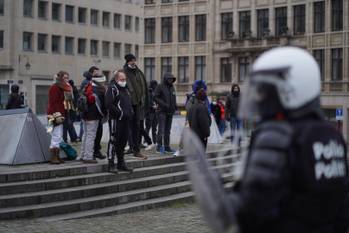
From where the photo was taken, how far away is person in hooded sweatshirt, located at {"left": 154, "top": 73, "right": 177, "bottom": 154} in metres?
16.2

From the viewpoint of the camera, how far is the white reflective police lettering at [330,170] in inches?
142

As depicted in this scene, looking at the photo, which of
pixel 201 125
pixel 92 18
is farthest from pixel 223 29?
pixel 201 125

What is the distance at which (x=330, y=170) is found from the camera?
3721 mm

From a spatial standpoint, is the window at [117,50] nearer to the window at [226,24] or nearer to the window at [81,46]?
the window at [81,46]

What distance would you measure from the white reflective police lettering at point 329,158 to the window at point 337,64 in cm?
5694

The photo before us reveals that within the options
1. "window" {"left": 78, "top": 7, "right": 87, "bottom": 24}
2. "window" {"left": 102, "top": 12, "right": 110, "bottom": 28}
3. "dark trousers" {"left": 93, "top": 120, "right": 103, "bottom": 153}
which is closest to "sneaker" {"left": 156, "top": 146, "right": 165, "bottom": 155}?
"dark trousers" {"left": 93, "top": 120, "right": 103, "bottom": 153}

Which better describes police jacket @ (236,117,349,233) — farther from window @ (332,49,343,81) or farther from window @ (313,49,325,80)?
window @ (313,49,325,80)

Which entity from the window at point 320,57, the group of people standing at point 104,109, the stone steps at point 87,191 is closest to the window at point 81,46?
the window at point 320,57

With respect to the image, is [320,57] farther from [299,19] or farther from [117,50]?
[117,50]

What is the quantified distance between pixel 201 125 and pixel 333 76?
47.6 metres

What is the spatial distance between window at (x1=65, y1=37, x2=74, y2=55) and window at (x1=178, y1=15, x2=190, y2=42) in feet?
43.0

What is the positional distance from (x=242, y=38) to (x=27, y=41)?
21917mm

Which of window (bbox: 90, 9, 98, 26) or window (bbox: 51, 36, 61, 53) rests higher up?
window (bbox: 90, 9, 98, 26)

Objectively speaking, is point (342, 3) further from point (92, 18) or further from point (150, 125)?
point (150, 125)
